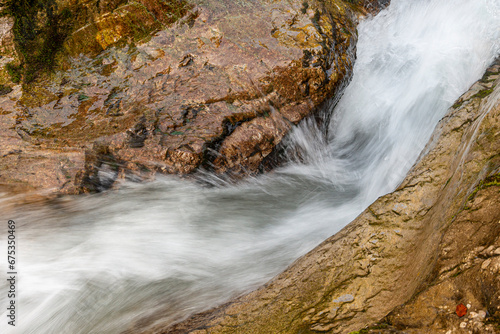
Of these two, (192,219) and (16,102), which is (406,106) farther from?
(16,102)

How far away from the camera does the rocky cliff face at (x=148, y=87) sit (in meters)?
4.41

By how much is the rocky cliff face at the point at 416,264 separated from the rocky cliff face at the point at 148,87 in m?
2.10

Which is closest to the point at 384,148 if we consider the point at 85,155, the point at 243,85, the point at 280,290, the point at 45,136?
the point at 243,85

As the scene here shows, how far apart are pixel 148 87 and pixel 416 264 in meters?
3.87

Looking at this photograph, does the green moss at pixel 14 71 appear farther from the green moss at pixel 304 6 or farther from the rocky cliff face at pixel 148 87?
the green moss at pixel 304 6

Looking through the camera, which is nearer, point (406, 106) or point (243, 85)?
point (243, 85)

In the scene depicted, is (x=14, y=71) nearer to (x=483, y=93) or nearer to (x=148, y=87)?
(x=148, y=87)

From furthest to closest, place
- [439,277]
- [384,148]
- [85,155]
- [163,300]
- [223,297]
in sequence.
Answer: [384,148] → [85,155] → [163,300] → [223,297] → [439,277]

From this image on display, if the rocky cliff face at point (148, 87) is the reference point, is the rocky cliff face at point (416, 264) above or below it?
below

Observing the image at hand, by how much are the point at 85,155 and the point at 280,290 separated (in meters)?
3.17

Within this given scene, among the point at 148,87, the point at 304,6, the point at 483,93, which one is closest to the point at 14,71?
the point at 148,87

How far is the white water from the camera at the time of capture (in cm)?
359

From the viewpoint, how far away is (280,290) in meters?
2.72

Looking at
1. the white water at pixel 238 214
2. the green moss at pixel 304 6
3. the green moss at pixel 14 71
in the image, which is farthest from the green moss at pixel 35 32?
the green moss at pixel 304 6
